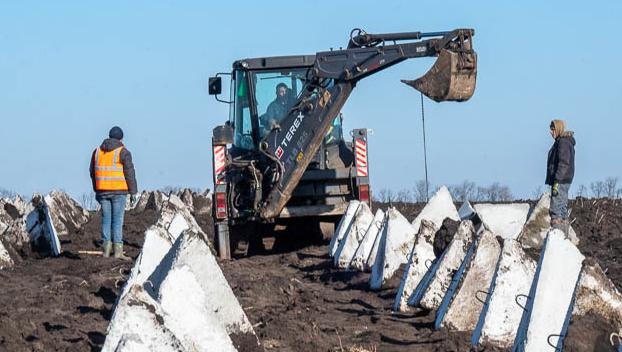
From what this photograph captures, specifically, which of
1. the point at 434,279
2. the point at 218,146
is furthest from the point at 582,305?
the point at 218,146

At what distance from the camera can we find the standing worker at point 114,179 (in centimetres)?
1697

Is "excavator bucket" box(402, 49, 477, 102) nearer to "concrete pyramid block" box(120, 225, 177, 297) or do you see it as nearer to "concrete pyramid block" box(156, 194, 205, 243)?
"concrete pyramid block" box(156, 194, 205, 243)

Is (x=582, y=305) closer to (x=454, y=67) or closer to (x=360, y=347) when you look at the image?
(x=360, y=347)

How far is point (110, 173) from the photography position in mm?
16969

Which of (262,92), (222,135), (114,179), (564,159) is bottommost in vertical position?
(114,179)

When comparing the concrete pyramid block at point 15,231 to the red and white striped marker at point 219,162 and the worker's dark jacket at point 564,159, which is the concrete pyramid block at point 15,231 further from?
the worker's dark jacket at point 564,159

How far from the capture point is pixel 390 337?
9500 mm

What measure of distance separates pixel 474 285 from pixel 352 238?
19.4ft

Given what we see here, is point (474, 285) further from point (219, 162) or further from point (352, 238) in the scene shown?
point (219, 162)

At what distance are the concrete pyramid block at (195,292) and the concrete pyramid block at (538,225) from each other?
7.30 meters

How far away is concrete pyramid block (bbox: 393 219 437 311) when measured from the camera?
436 inches

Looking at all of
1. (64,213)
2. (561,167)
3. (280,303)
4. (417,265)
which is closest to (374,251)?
(561,167)

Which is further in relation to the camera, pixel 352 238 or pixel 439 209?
pixel 439 209

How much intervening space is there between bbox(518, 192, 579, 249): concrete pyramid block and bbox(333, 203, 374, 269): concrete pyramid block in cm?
181
